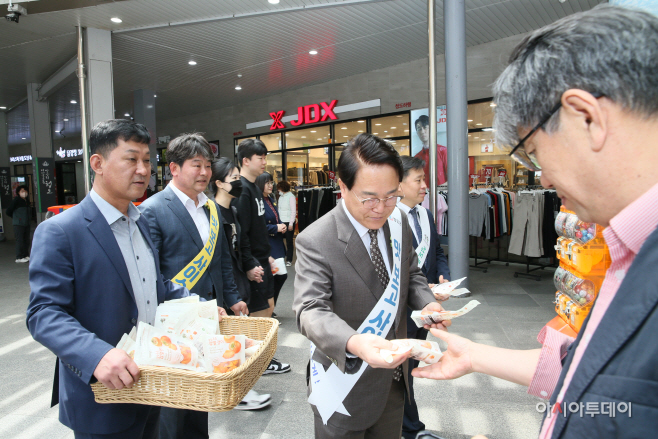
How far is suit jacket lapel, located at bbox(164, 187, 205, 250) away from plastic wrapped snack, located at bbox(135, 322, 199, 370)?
0.97 meters

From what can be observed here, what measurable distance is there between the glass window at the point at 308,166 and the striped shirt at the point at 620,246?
1075cm

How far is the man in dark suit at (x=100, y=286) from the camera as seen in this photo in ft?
4.24

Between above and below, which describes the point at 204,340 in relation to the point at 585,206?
below

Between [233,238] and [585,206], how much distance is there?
2801 mm

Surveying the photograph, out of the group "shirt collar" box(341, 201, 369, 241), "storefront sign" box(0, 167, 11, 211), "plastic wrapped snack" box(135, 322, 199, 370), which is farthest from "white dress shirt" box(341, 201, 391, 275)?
"storefront sign" box(0, 167, 11, 211)

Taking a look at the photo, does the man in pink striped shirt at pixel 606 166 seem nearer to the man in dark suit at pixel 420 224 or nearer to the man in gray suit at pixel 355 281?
the man in gray suit at pixel 355 281

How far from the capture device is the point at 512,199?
7.25m

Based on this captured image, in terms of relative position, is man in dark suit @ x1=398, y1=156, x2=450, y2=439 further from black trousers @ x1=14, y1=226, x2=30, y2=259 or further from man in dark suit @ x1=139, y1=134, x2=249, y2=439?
black trousers @ x1=14, y1=226, x2=30, y2=259

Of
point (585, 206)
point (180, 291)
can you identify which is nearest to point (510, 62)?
point (585, 206)

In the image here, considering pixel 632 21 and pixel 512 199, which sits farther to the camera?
pixel 512 199

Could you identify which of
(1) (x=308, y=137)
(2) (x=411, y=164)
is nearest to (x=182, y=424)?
(2) (x=411, y=164)

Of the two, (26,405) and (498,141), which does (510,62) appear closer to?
(498,141)

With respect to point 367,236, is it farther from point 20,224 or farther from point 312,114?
point 20,224

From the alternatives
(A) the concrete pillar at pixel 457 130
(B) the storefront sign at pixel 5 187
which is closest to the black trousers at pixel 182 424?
(A) the concrete pillar at pixel 457 130
